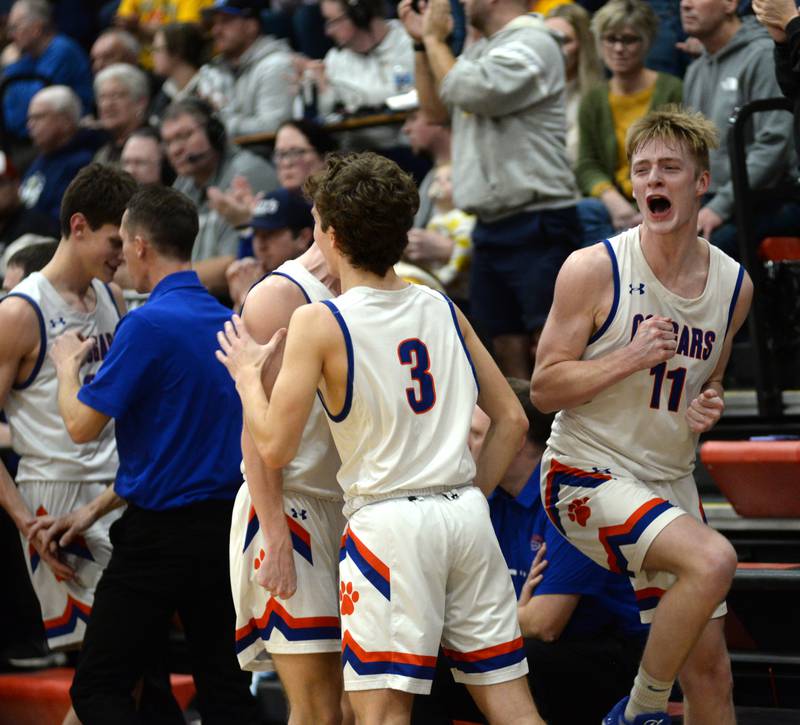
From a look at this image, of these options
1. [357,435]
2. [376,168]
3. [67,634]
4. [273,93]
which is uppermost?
[376,168]

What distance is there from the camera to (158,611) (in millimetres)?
4926

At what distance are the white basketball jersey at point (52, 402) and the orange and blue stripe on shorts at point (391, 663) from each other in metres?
2.17

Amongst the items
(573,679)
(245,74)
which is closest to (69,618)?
(573,679)

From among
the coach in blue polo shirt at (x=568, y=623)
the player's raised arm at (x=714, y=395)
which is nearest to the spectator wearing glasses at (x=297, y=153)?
the coach in blue polo shirt at (x=568, y=623)

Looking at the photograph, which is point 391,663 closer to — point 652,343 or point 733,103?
point 652,343

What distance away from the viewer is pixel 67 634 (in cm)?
552

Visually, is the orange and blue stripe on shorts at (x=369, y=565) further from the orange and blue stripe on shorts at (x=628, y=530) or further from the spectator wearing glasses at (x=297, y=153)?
the spectator wearing glasses at (x=297, y=153)

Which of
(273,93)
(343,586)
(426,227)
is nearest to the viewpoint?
(343,586)

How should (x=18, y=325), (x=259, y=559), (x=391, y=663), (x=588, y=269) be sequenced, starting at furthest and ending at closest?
1. (x=18, y=325)
2. (x=588, y=269)
3. (x=259, y=559)
4. (x=391, y=663)

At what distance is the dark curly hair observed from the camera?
381cm

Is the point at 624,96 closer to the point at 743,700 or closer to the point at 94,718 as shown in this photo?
the point at 743,700

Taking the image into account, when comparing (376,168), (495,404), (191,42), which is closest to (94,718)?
(495,404)

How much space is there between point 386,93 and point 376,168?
17.2 feet

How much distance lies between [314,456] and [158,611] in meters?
1.17
